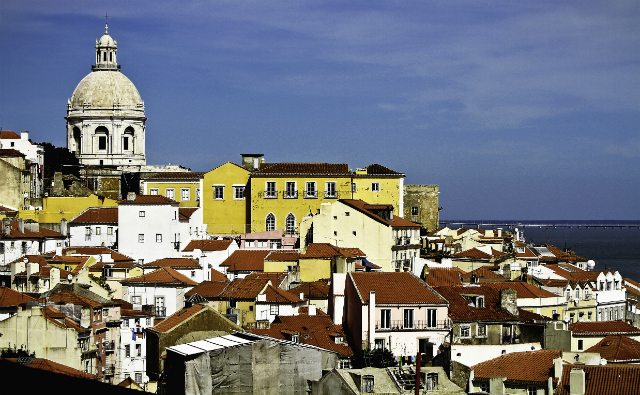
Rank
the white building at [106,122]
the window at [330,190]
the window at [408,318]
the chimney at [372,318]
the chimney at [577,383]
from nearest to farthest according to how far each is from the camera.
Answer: the chimney at [577,383] < the chimney at [372,318] < the window at [408,318] < the window at [330,190] < the white building at [106,122]

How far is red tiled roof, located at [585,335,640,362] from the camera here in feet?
87.4

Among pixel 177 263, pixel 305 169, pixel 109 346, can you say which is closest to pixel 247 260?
pixel 177 263

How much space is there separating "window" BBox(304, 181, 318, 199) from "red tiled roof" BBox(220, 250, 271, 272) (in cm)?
692

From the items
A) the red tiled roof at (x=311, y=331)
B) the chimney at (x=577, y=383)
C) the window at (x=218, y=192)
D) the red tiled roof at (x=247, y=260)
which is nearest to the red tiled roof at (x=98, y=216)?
the window at (x=218, y=192)

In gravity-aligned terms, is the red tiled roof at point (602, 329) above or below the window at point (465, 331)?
below

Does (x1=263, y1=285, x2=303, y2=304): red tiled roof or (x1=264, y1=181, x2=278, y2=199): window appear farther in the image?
(x1=264, y1=181, x2=278, y2=199): window

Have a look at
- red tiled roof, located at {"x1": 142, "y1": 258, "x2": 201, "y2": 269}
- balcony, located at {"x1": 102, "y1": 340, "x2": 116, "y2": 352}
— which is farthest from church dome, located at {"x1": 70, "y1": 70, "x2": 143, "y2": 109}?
balcony, located at {"x1": 102, "y1": 340, "x2": 116, "y2": 352}

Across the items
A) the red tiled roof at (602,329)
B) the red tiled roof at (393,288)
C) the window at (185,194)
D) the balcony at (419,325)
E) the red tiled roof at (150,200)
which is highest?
the window at (185,194)

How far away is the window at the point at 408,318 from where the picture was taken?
28047 millimetres

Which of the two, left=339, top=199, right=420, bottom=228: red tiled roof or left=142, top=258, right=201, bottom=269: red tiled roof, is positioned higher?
left=339, top=199, right=420, bottom=228: red tiled roof

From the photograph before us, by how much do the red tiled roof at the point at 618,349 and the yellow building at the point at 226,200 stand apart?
2830 cm

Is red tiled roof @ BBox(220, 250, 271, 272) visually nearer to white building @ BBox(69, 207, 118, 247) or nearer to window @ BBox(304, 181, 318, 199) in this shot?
window @ BBox(304, 181, 318, 199)

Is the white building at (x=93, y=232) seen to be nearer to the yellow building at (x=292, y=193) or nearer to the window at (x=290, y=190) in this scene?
the yellow building at (x=292, y=193)

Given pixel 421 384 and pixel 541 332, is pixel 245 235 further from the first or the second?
pixel 421 384
